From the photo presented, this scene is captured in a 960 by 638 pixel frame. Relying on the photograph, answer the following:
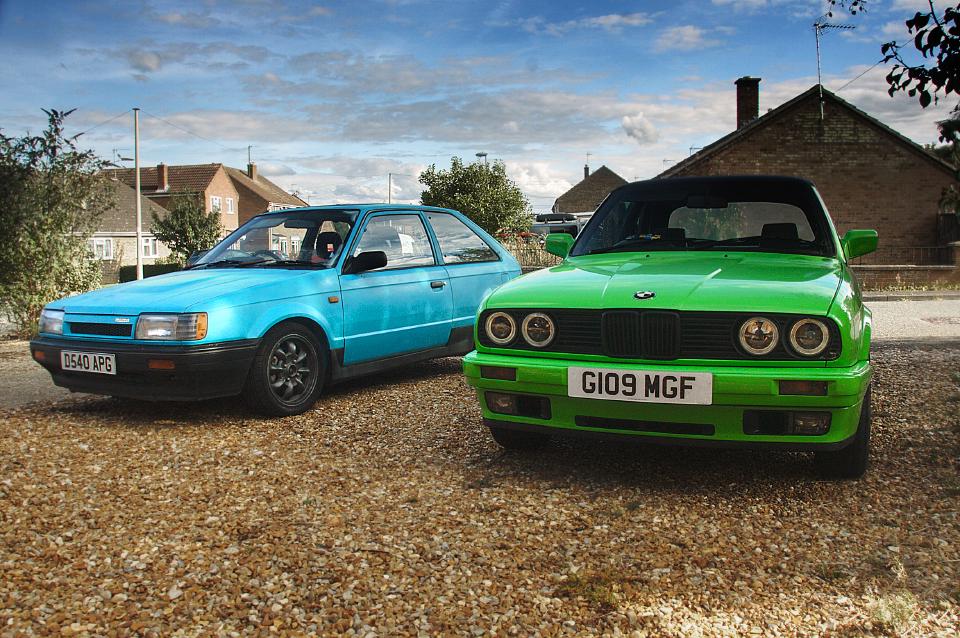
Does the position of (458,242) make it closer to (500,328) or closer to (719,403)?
(500,328)

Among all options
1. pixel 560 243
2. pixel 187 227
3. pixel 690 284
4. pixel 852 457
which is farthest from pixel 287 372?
pixel 187 227

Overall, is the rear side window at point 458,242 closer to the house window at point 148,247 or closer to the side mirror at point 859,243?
the side mirror at point 859,243

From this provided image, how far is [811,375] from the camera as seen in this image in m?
3.60

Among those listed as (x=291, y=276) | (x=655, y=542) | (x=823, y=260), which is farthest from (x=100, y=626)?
(x=823, y=260)

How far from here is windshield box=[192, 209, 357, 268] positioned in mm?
6539

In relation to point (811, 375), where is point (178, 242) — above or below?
above

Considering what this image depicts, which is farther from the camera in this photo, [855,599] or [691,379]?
[691,379]

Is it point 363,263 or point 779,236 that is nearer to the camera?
point 779,236

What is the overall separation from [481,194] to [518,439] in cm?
3623

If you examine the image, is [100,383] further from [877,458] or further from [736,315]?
[877,458]

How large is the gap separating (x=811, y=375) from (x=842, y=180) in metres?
27.0

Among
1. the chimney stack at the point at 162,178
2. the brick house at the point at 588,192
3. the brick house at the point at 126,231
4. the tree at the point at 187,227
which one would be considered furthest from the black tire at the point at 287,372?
the brick house at the point at 588,192

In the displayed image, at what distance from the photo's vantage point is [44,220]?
11602 mm

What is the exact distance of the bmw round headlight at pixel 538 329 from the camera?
414 cm
